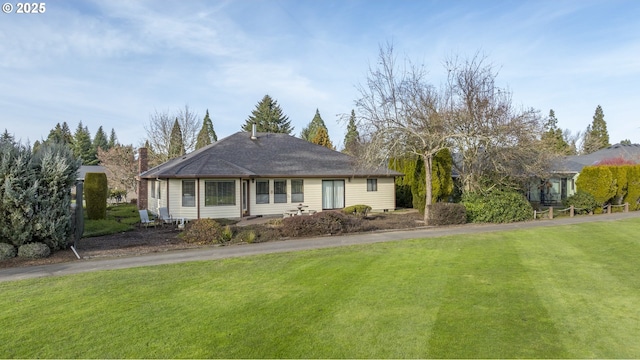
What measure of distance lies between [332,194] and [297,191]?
7.54 ft

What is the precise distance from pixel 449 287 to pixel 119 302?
6.09 m

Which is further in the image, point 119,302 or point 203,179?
point 203,179

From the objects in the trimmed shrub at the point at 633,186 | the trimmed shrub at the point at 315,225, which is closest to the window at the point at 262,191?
the trimmed shrub at the point at 315,225

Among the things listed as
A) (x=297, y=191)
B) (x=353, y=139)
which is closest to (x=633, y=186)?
(x=297, y=191)

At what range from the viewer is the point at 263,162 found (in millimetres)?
22625

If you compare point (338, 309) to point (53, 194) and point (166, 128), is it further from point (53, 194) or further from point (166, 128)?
point (166, 128)

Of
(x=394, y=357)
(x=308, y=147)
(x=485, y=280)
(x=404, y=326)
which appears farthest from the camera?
(x=308, y=147)

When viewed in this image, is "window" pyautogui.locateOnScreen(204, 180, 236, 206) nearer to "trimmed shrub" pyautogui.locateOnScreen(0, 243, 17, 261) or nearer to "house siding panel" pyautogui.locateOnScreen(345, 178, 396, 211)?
"house siding panel" pyautogui.locateOnScreen(345, 178, 396, 211)

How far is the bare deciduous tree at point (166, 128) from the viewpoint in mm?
40844

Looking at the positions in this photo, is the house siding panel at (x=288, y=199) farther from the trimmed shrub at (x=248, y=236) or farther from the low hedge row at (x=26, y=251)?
the low hedge row at (x=26, y=251)

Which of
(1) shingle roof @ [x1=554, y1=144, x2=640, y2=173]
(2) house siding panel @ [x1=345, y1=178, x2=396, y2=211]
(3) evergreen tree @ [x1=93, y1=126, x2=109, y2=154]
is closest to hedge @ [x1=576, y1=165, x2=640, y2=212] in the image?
(1) shingle roof @ [x1=554, y1=144, x2=640, y2=173]

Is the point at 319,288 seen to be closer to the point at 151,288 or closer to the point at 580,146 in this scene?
the point at 151,288

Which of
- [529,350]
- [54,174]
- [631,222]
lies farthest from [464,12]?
[54,174]

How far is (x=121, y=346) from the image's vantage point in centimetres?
478
